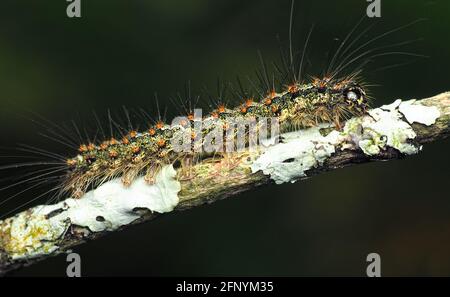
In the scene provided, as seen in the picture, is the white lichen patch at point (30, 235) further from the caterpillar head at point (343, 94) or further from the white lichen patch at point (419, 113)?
the white lichen patch at point (419, 113)

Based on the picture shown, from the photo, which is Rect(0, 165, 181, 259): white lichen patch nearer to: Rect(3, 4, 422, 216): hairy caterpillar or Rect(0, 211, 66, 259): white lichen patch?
Rect(0, 211, 66, 259): white lichen patch

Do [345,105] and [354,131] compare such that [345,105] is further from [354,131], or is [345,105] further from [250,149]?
[250,149]

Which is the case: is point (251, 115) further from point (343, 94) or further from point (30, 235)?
point (30, 235)

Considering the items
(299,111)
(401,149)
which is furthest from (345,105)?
(401,149)

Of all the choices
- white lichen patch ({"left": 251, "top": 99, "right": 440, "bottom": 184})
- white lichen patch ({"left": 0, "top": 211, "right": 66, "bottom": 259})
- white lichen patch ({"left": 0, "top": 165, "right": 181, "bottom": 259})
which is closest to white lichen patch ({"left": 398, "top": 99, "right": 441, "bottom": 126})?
white lichen patch ({"left": 251, "top": 99, "right": 440, "bottom": 184})

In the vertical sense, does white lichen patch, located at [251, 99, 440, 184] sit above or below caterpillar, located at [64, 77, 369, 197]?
below

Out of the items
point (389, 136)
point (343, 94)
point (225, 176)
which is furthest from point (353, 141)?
point (225, 176)

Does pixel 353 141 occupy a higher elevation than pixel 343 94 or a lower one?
lower
